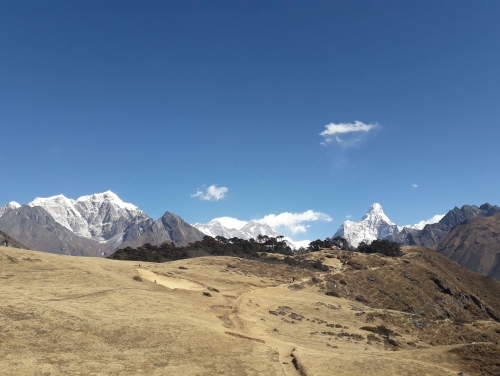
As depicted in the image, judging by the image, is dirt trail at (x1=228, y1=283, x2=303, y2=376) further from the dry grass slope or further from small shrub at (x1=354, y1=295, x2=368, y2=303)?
small shrub at (x1=354, y1=295, x2=368, y2=303)

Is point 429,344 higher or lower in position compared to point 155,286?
lower

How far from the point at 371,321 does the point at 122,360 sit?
3677 centimetres

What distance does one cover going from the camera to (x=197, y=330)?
27.6m

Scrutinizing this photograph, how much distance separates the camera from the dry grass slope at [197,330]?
21.4 meters

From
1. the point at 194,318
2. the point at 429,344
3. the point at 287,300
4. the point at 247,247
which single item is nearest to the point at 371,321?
the point at 429,344

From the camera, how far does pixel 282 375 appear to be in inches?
834

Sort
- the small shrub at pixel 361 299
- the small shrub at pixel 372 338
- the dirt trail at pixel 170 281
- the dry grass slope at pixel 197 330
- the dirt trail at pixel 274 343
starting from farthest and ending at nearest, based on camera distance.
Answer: the small shrub at pixel 361 299
the dirt trail at pixel 170 281
the small shrub at pixel 372 338
the dirt trail at pixel 274 343
the dry grass slope at pixel 197 330

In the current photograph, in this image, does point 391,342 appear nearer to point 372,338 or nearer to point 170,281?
point 372,338

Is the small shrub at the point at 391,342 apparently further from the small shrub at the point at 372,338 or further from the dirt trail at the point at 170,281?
the dirt trail at the point at 170,281

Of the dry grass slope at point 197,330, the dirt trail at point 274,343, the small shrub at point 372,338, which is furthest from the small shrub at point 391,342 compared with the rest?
the dirt trail at point 274,343

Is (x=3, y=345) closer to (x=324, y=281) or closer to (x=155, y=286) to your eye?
(x=155, y=286)

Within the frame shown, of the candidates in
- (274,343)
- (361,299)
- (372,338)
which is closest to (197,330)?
(274,343)

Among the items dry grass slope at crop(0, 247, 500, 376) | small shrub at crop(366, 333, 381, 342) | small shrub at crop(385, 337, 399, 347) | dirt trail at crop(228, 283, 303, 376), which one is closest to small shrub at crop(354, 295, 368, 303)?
dry grass slope at crop(0, 247, 500, 376)

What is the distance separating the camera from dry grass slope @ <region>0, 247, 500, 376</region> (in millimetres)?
21359
